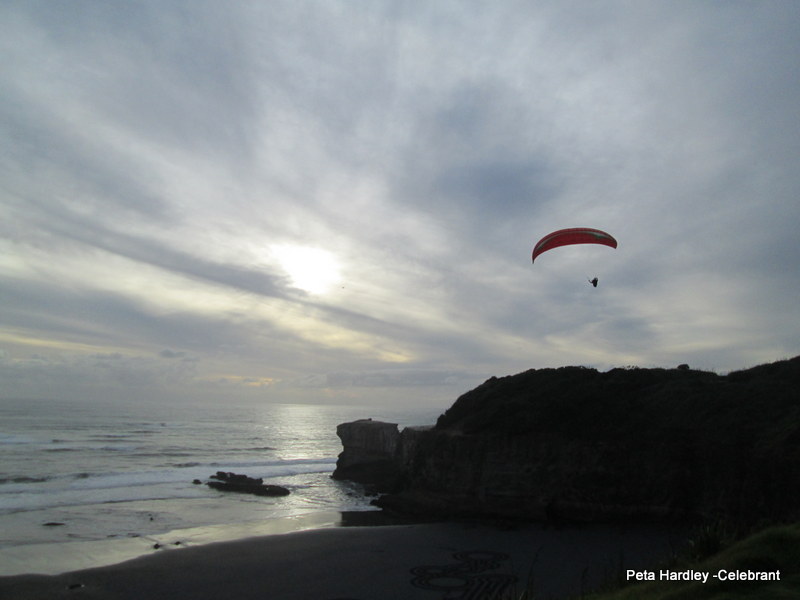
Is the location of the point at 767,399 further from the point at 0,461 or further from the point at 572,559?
the point at 0,461

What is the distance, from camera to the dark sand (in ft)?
52.8

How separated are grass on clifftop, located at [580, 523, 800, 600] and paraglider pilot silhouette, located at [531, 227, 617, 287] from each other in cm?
1449

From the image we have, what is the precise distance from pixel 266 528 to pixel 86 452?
38083 mm

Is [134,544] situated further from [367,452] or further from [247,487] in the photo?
[367,452]

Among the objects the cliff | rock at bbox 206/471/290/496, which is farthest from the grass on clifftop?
rock at bbox 206/471/290/496

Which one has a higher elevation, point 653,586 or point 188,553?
point 653,586

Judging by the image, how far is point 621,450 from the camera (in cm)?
2538

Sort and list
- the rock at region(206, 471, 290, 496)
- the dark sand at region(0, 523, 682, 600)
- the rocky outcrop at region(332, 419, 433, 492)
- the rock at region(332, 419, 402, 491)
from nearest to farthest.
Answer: the dark sand at region(0, 523, 682, 600) < the rock at region(206, 471, 290, 496) < the rocky outcrop at region(332, 419, 433, 492) < the rock at region(332, 419, 402, 491)

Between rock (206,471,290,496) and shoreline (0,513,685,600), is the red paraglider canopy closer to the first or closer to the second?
shoreline (0,513,685,600)

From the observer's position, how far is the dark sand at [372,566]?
1609 cm

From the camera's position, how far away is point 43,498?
31.1m

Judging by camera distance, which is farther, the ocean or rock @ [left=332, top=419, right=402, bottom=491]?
rock @ [left=332, top=419, right=402, bottom=491]

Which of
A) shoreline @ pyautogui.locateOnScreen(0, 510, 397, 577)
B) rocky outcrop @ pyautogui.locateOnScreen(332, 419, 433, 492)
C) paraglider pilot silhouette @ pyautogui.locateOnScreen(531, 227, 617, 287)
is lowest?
shoreline @ pyautogui.locateOnScreen(0, 510, 397, 577)

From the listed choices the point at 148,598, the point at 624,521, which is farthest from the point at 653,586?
the point at 624,521
